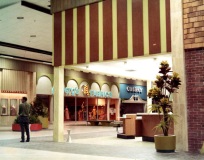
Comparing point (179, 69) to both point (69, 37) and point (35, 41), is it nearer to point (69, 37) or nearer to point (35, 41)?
point (69, 37)

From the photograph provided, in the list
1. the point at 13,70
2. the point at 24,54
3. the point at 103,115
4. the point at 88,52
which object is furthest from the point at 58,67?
the point at 103,115

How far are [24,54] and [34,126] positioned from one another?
269 inches

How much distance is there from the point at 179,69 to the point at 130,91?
2410 centimetres

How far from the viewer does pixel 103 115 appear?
103 feet

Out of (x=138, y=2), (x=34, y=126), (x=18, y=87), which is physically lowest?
(x=34, y=126)

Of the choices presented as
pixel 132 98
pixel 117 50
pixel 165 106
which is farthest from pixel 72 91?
pixel 165 106

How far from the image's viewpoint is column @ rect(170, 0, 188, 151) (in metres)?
9.12

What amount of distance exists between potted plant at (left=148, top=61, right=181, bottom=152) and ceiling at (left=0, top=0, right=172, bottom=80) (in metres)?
1.35

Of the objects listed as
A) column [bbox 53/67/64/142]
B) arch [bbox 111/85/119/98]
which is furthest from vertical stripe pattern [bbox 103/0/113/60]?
arch [bbox 111/85/119/98]

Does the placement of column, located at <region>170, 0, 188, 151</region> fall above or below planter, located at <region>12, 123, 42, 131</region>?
above

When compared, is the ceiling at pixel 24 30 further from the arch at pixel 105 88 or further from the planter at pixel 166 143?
the arch at pixel 105 88

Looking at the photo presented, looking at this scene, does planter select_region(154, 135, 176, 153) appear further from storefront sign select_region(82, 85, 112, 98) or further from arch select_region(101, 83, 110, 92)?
arch select_region(101, 83, 110, 92)

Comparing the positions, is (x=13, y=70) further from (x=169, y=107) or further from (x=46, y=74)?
(x=169, y=107)

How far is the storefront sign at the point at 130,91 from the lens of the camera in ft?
108
